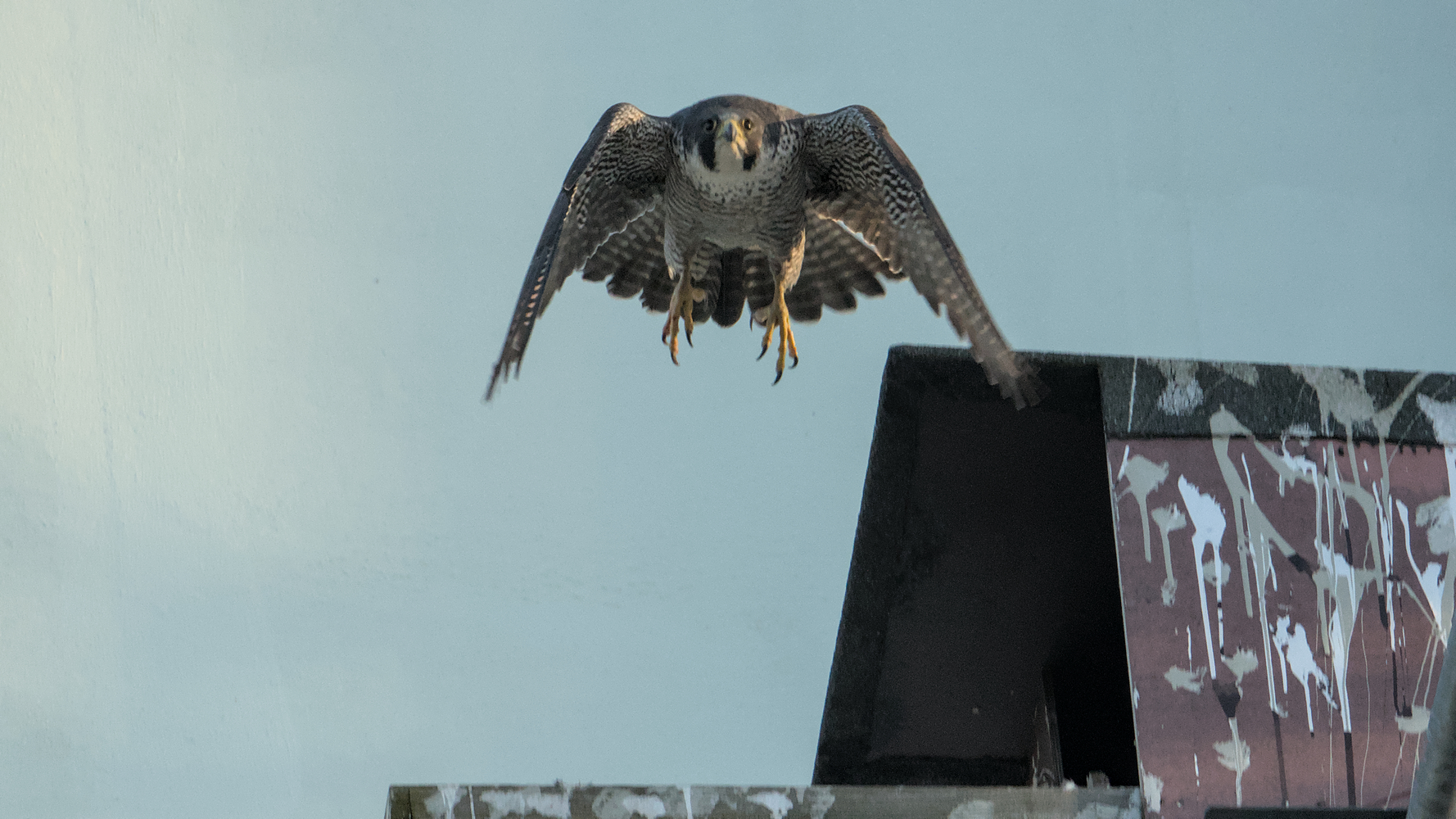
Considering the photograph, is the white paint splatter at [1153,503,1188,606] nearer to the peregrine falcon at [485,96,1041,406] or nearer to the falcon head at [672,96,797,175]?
the peregrine falcon at [485,96,1041,406]

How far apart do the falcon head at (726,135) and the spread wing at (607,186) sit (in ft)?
0.61

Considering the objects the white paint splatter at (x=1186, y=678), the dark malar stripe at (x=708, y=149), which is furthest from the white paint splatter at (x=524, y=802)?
the dark malar stripe at (x=708, y=149)

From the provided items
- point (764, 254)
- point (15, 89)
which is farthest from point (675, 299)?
point (15, 89)

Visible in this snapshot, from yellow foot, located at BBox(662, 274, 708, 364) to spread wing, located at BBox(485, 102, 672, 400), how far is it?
10.6 inches

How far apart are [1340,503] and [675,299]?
2561mm

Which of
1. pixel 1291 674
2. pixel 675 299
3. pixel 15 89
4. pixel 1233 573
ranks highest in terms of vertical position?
pixel 15 89

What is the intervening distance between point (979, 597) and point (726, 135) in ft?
6.17

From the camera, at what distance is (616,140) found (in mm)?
5883

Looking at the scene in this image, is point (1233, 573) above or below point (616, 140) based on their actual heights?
below

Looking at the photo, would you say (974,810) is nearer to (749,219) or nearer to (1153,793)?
(1153,793)

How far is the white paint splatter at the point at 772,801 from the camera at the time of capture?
421 centimetres

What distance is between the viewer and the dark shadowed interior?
17.3 feet

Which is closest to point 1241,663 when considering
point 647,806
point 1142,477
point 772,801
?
point 1142,477

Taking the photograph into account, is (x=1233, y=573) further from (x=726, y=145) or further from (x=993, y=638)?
(x=726, y=145)
